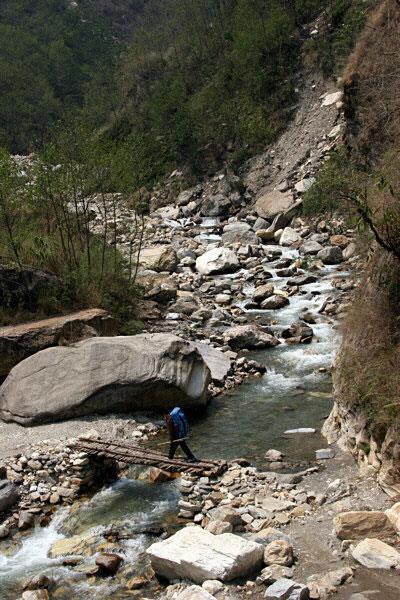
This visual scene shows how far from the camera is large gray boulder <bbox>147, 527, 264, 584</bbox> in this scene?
301 inches

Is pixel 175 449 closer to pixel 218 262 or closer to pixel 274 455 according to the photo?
pixel 274 455

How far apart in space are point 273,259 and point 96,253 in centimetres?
879

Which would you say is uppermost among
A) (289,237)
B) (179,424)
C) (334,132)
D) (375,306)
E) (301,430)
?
(334,132)

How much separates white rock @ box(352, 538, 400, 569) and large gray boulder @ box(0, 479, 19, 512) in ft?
20.9

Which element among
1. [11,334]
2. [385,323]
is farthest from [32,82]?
[385,323]

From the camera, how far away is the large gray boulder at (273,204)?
108 feet

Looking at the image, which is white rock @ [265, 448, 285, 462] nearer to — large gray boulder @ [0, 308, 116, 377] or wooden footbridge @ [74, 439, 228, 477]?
wooden footbridge @ [74, 439, 228, 477]

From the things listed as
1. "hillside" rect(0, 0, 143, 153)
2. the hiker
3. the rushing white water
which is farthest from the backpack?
"hillside" rect(0, 0, 143, 153)

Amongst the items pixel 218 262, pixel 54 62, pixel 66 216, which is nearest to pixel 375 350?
pixel 66 216

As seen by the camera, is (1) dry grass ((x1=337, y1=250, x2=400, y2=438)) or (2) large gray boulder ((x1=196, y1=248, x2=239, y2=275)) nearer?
(1) dry grass ((x1=337, y1=250, x2=400, y2=438))

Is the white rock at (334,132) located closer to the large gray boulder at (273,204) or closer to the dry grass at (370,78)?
the large gray boulder at (273,204)

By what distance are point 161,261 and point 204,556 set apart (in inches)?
832

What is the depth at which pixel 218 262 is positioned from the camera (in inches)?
1081

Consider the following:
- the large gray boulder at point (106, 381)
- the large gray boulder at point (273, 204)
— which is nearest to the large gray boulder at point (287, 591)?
the large gray boulder at point (106, 381)
